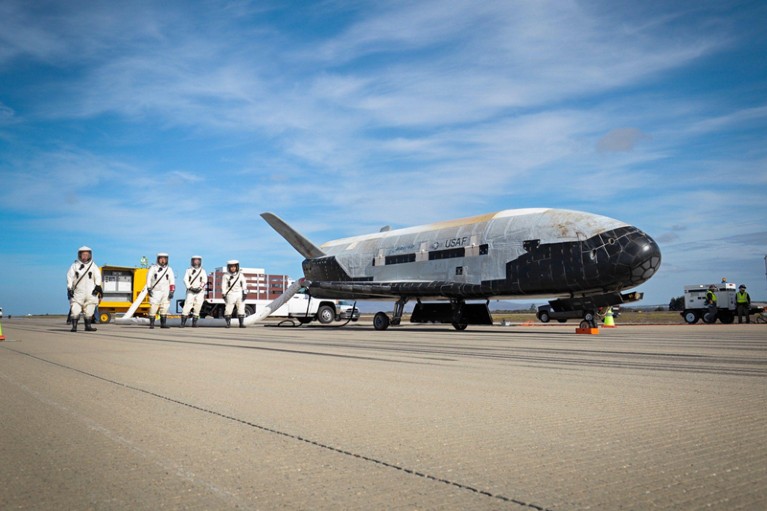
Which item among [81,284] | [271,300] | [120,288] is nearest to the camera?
[81,284]

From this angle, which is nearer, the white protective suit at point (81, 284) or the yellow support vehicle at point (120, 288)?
the white protective suit at point (81, 284)

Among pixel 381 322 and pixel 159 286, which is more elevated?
pixel 159 286

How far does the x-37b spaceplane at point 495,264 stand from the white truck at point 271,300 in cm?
599

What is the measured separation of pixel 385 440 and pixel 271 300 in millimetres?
37947

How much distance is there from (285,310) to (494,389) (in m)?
29.8

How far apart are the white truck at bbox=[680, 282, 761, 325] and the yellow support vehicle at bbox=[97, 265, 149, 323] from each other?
3207cm

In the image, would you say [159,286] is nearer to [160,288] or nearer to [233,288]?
[160,288]

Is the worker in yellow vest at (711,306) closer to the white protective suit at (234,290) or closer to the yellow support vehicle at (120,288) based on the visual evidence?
the white protective suit at (234,290)

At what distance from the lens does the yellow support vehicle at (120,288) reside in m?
35.9

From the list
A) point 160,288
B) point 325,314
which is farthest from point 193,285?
point 325,314


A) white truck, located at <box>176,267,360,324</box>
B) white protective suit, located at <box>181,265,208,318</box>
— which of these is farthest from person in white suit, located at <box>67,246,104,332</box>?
white truck, located at <box>176,267,360,324</box>

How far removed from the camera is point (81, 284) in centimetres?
1708

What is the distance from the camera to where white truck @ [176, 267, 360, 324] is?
100ft

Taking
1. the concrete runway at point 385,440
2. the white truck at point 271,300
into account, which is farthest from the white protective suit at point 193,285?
the concrete runway at point 385,440
